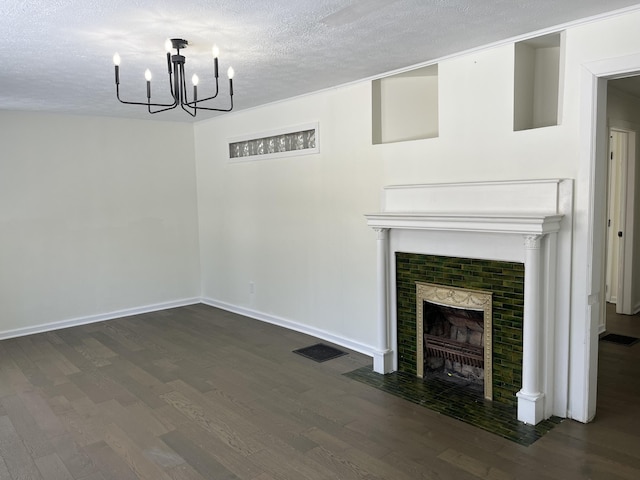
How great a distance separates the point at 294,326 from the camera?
5152mm

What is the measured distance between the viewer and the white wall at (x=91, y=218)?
17.0 feet

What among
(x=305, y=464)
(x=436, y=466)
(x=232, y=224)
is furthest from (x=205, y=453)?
(x=232, y=224)

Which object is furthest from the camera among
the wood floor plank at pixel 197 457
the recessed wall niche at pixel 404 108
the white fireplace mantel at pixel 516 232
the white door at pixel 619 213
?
the white door at pixel 619 213

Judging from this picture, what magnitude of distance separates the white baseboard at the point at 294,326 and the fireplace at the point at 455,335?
1.54ft

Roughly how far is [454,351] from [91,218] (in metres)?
4.22

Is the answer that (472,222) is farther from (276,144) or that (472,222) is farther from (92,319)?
(92,319)

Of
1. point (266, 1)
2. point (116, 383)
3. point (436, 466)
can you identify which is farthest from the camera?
point (116, 383)

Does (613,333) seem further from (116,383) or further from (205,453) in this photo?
(116,383)

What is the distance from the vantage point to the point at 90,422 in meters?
3.23

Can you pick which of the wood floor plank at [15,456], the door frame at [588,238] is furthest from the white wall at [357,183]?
the wood floor plank at [15,456]

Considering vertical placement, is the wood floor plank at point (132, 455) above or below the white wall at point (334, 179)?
below

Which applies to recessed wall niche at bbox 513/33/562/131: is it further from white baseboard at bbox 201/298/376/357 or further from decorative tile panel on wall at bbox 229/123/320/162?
white baseboard at bbox 201/298/376/357

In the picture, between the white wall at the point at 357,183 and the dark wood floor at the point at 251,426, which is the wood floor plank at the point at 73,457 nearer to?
the dark wood floor at the point at 251,426

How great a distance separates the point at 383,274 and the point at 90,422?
7.46 feet
